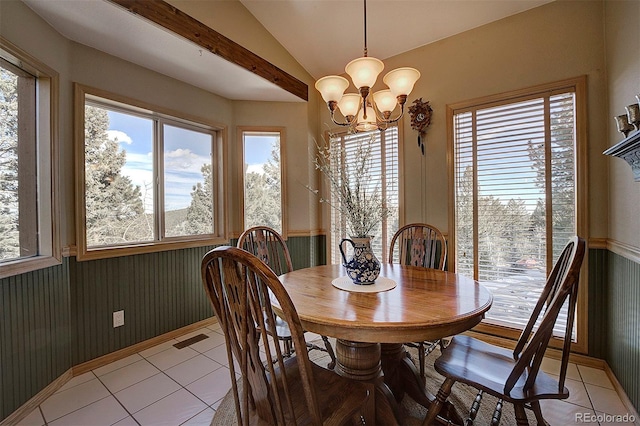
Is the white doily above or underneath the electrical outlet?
above

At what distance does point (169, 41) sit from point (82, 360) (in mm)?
2509

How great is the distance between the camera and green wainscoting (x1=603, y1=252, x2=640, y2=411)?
167 centimetres

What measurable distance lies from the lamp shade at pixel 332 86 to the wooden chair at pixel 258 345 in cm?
136

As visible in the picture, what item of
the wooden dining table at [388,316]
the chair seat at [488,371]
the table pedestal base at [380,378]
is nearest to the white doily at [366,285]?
the wooden dining table at [388,316]

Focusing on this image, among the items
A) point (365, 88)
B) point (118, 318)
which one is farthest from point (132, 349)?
point (365, 88)

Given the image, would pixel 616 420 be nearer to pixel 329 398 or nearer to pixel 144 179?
pixel 329 398

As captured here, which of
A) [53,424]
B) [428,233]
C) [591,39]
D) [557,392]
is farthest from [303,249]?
[591,39]

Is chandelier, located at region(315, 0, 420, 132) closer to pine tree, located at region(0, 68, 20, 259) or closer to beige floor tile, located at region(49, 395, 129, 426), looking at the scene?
pine tree, located at region(0, 68, 20, 259)

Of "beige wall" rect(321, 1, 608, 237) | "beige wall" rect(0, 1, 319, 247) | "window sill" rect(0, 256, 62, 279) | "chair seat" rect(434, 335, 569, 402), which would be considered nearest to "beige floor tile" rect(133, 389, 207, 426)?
"window sill" rect(0, 256, 62, 279)

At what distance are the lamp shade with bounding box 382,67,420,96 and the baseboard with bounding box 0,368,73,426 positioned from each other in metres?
2.95

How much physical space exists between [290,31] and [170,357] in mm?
3308

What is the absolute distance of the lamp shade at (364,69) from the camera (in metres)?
1.75

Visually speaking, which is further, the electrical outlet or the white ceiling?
the electrical outlet

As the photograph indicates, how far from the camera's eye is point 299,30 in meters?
3.00
